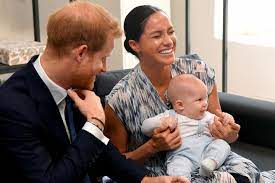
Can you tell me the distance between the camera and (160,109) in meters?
1.73

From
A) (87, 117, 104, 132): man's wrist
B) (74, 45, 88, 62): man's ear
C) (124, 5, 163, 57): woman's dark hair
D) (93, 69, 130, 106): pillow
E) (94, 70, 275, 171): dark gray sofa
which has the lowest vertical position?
(94, 70, 275, 171): dark gray sofa

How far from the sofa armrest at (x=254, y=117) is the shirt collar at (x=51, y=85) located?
116cm

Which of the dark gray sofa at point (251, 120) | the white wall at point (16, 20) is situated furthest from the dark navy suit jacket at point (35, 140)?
the white wall at point (16, 20)

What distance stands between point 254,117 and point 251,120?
27 millimetres

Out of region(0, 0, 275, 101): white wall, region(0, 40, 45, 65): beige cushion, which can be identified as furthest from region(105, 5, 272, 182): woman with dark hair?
region(0, 0, 275, 101): white wall

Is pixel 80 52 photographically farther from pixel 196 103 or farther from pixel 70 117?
pixel 196 103

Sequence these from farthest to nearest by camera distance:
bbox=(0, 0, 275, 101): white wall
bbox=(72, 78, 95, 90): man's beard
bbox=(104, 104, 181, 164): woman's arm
Answer: bbox=(0, 0, 275, 101): white wall → bbox=(104, 104, 181, 164): woman's arm → bbox=(72, 78, 95, 90): man's beard

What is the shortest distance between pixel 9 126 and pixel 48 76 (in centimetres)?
17

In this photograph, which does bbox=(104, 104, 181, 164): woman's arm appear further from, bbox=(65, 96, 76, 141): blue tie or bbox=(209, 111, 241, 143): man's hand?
bbox=(65, 96, 76, 141): blue tie

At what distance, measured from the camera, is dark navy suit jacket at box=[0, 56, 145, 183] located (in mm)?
1166

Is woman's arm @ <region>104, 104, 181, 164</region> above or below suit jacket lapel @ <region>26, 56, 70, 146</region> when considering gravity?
below

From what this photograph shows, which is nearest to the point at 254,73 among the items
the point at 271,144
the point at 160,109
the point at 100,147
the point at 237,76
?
the point at 237,76

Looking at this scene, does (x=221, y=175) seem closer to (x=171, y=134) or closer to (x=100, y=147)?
(x=171, y=134)

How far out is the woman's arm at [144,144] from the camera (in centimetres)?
158
